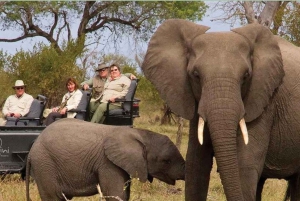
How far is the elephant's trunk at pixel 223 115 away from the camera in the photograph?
609cm

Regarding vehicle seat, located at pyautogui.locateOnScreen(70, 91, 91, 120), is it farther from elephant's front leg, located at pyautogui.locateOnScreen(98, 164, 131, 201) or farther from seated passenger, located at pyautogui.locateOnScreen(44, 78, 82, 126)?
elephant's front leg, located at pyautogui.locateOnScreen(98, 164, 131, 201)

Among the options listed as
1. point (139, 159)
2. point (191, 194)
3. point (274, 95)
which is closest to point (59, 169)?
point (139, 159)

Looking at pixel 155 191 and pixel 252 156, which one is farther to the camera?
pixel 155 191

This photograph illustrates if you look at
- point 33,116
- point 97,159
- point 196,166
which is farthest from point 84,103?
point 196,166

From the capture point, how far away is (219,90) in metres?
6.12

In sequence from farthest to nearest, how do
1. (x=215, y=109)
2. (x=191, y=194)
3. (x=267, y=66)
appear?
(x=191, y=194)
(x=267, y=66)
(x=215, y=109)

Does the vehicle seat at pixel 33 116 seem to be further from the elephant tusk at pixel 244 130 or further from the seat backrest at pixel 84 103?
the elephant tusk at pixel 244 130

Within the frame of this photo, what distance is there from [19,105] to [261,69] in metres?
5.12

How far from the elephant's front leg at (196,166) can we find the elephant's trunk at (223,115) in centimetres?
43

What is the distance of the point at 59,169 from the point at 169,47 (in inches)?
85.2

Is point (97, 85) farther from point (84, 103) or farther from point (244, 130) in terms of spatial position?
point (244, 130)

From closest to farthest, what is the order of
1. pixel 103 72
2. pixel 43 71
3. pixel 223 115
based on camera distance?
1. pixel 223 115
2. pixel 103 72
3. pixel 43 71

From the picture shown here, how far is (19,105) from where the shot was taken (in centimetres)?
1106

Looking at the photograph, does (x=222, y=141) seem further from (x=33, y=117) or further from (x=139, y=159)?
(x=33, y=117)
